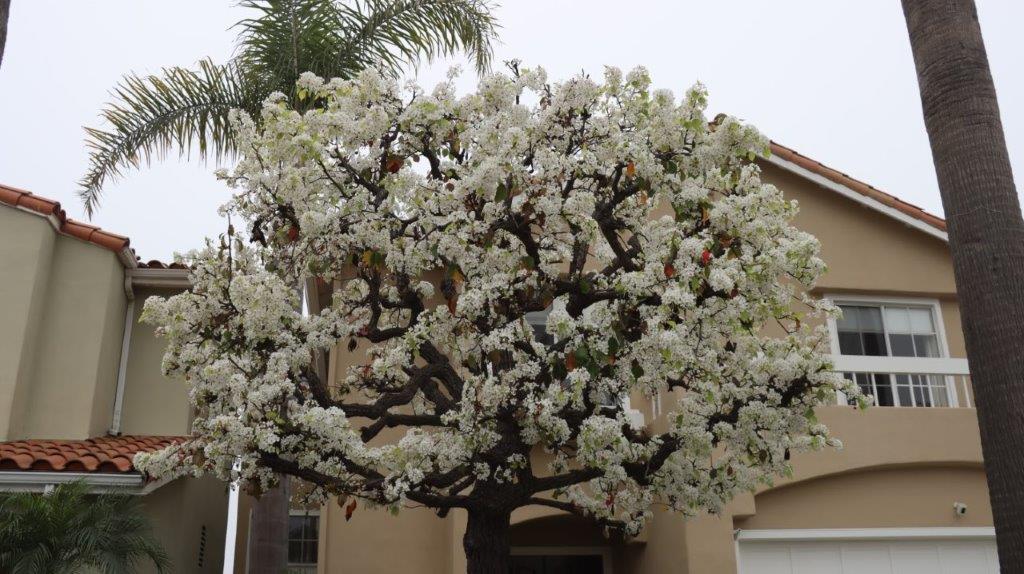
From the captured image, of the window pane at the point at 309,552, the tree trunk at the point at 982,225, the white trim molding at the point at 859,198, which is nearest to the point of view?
the tree trunk at the point at 982,225

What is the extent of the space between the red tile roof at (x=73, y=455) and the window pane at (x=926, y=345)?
34.6ft

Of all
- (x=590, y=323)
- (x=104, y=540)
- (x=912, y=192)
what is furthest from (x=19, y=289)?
(x=912, y=192)

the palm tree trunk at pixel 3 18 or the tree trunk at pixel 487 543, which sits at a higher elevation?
the palm tree trunk at pixel 3 18

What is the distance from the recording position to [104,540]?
27.1 feet

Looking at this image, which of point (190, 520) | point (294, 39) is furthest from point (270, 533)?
point (294, 39)

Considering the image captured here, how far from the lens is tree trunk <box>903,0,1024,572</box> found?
666 centimetres

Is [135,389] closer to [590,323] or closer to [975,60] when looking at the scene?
[590,323]

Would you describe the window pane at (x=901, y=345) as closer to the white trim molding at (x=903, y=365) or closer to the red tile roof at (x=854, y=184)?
the white trim molding at (x=903, y=365)

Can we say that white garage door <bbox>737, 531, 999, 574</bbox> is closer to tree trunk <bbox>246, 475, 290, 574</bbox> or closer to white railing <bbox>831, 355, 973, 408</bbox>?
white railing <bbox>831, 355, 973, 408</bbox>

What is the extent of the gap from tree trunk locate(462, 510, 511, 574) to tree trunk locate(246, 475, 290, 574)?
3.42m

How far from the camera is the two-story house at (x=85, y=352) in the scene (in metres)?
11.8

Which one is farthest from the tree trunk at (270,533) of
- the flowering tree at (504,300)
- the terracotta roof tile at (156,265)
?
the terracotta roof tile at (156,265)

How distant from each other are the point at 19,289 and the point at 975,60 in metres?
10.7

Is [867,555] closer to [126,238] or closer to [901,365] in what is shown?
[901,365]
